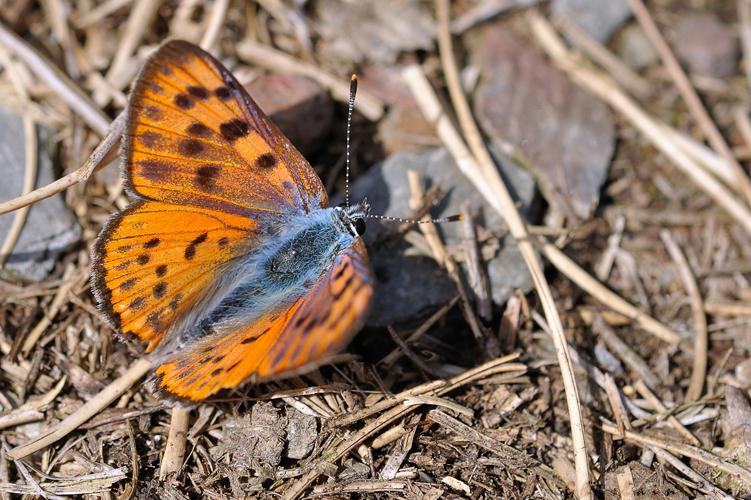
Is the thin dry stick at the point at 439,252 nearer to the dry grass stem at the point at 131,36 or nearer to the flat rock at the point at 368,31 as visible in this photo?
the flat rock at the point at 368,31

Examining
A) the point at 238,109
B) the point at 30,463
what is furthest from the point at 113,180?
the point at 30,463

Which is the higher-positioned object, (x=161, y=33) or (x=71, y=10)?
(x=71, y=10)

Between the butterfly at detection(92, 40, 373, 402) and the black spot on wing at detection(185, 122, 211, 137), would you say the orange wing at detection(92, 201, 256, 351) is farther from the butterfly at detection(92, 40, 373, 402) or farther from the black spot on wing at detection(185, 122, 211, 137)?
the black spot on wing at detection(185, 122, 211, 137)

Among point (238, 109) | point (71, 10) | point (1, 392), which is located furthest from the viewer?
point (71, 10)

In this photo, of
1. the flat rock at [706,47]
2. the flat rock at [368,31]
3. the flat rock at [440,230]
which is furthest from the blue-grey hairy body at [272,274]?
the flat rock at [706,47]

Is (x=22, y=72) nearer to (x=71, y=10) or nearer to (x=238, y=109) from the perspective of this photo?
(x=71, y=10)

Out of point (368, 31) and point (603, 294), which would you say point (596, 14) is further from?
point (603, 294)

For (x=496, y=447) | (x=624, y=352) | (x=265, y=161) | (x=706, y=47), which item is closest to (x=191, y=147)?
(x=265, y=161)
